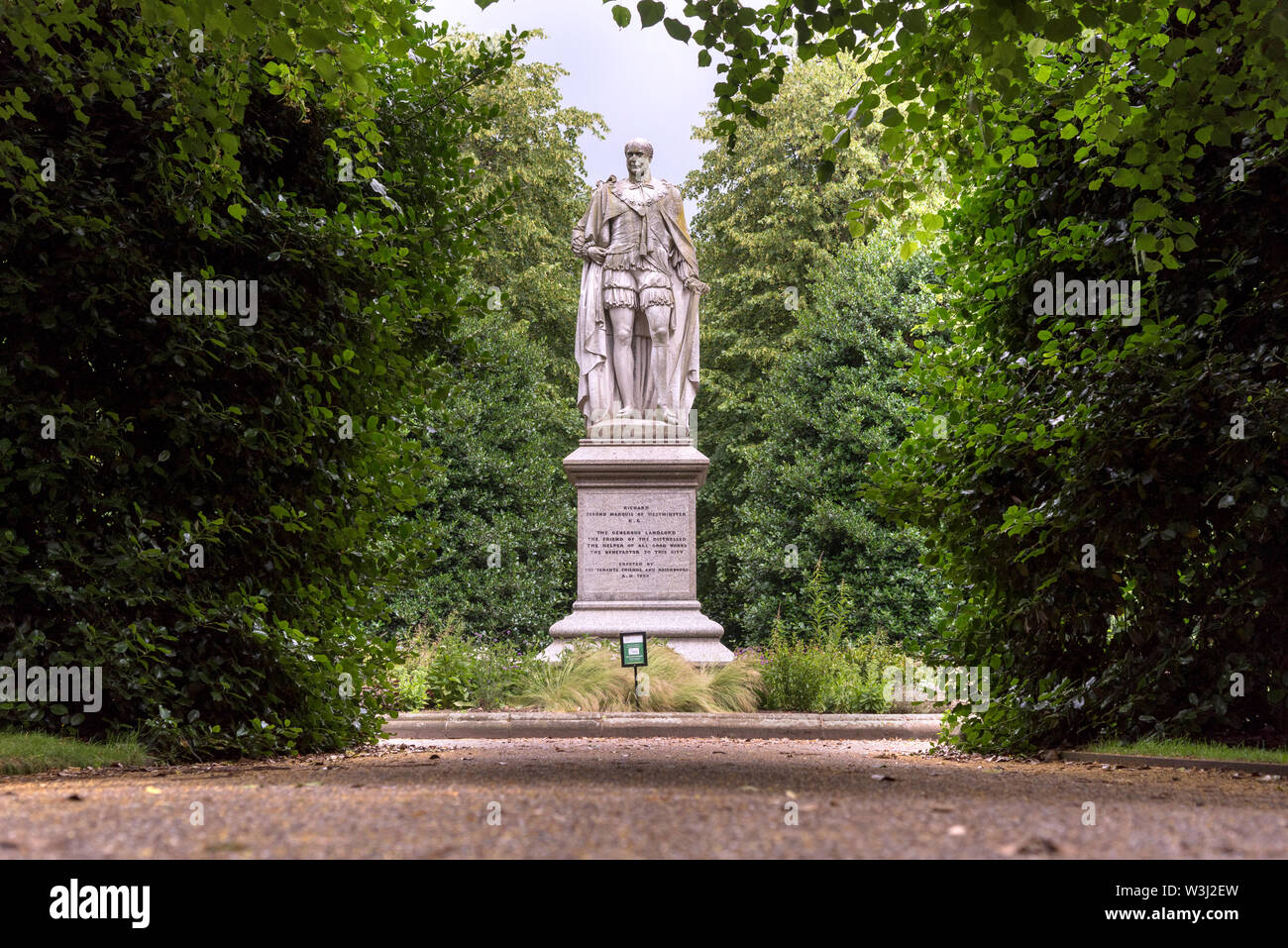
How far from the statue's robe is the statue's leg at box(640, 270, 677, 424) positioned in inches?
3.0

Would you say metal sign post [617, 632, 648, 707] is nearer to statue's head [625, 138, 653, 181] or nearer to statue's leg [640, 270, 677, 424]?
statue's leg [640, 270, 677, 424]

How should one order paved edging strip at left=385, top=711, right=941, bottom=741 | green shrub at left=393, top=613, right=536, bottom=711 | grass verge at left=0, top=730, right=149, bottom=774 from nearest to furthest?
grass verge at left=0, top=730, right=149, bottom=774 → paved edging strip at left=385, top=711, right=941, bottom=741 → green shrub at left=393, top=613, right=536, bottom=711

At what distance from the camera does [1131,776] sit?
5.94 metres

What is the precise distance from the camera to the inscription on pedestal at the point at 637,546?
1563 cm

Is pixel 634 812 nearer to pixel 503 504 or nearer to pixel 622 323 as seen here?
pixel 622 323

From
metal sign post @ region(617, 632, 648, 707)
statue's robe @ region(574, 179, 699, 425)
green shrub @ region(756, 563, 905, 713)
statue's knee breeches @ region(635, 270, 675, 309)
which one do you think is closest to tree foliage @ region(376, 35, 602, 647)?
statue's robe @ region(574, 179, 699, 425)

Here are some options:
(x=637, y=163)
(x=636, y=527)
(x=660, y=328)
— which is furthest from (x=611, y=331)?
(x=636, y=527)

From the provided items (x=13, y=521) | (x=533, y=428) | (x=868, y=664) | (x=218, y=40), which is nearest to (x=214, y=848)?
(x=13, y=521)

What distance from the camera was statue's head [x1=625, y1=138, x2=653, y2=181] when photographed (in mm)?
16922

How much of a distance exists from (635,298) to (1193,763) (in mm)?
11730

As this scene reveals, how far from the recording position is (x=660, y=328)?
16.8 metres

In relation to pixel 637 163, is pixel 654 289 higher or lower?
lower

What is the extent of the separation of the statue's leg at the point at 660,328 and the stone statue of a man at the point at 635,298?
13 millimetres

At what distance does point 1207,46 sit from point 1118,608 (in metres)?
3.04
